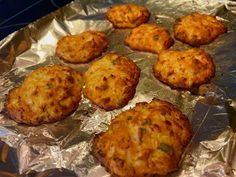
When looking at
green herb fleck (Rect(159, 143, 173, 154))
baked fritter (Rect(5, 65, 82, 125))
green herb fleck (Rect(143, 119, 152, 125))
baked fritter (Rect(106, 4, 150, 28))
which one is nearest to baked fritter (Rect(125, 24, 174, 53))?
baked fritter (Rect(106, 4, 150, 28))

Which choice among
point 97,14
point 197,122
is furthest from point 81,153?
point 97,14

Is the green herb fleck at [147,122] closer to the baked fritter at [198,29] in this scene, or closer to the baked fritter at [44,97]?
the baked fritter at [44,97]

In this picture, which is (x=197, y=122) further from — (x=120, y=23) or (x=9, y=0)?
(x=9, y=0)

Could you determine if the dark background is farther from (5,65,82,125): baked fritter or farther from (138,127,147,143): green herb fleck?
(138,127,147,143): green herb fleck

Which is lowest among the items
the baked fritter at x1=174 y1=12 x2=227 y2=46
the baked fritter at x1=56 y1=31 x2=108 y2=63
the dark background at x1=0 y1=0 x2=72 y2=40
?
the baked fritter at x1=174 y1=12 x2=227 y2=46

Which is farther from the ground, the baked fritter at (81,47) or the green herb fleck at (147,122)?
the baked fritter at (81,47)

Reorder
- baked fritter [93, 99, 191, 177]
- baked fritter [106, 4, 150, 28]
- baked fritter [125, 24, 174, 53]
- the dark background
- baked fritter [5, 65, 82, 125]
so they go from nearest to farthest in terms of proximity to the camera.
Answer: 1. baked fritter [93, 99, 191, 177]
2. baked fritter [5, 65, 82, 125]
3. baked fritter [125, 24, 174, 53]
4. baked fritter [106, 4, 150, 28]
5. the dark background

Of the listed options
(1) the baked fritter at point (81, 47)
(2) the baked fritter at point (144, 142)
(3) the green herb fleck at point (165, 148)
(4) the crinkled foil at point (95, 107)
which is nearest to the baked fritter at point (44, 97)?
(4) the crinkled foil at point (95, 107)
